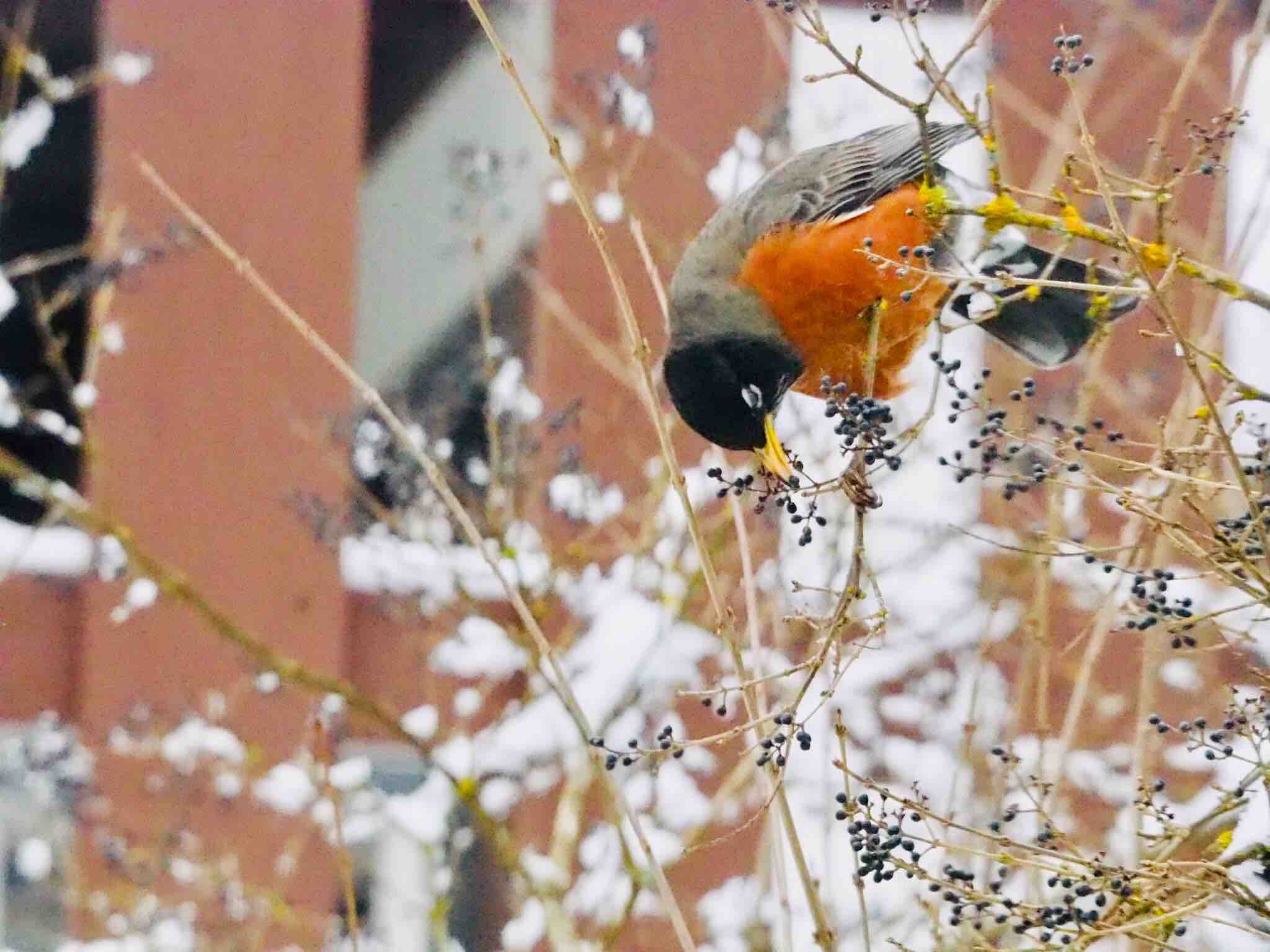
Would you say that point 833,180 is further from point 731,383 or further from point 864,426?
point 864,426

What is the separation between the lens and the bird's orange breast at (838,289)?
100 inches

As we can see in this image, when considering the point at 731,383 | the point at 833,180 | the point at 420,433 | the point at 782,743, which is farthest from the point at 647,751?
the point at 420,433

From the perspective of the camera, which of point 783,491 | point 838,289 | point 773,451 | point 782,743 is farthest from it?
point 838,289

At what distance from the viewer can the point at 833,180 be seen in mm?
2957

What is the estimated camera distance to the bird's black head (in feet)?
8.59

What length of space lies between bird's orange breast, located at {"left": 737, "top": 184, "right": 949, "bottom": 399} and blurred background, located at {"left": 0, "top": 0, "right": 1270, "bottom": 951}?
0.29 metres

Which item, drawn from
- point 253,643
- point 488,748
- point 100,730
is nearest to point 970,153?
point 488,748

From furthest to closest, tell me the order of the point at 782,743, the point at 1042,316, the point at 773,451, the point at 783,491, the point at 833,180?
the point at 1042,316, the point at 833,180, the point at 773,451, the point at 783,491, the point at 782,743

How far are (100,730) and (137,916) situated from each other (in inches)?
→ 48.5

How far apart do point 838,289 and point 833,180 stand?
339 mm

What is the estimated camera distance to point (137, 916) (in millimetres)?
4266

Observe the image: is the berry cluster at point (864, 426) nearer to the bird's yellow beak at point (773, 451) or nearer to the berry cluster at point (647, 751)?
the berry cluster at point (647, 751)

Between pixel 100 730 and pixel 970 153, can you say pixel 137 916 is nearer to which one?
pixel 100 730

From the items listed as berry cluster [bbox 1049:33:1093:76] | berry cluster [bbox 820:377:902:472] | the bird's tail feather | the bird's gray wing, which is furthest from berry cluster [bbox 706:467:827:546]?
the bird's gray wing
